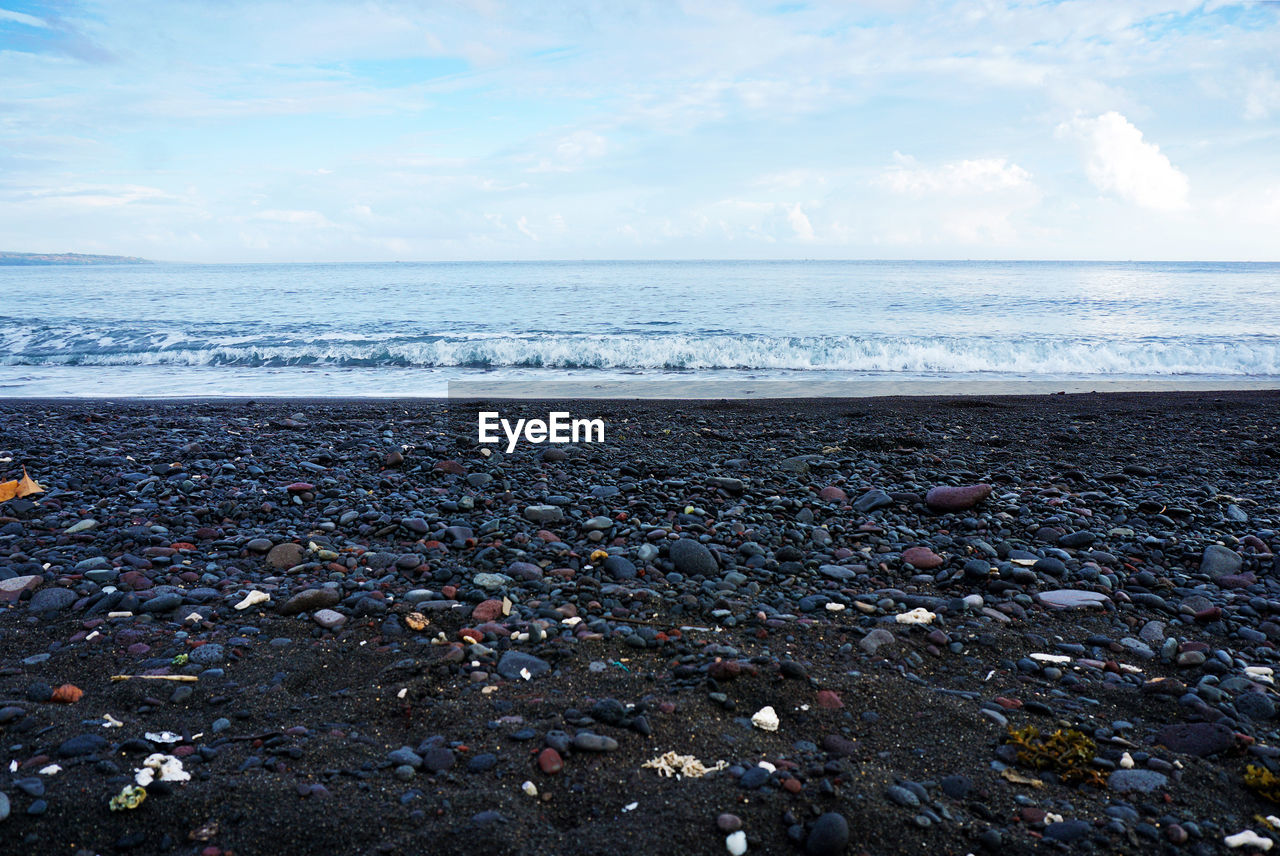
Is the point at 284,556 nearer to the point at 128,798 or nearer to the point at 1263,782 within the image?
the point at 128,798

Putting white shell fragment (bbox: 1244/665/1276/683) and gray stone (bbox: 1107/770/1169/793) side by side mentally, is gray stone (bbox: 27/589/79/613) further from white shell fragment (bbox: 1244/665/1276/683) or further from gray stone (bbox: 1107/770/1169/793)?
white shell fragment (bbox: 1244/665/1276/683)

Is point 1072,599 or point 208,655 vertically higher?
point 1072,599

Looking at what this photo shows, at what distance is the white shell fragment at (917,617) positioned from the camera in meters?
3.54

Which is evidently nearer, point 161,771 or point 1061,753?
point 161,771

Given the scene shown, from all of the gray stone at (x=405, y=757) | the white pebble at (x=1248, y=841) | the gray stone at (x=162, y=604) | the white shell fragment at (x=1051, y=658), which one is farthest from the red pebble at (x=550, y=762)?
the gray stone at (x=162, y=604)

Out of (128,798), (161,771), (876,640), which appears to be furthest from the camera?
(876,640)

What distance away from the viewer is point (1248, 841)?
2117mm

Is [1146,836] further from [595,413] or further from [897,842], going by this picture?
[595,413]

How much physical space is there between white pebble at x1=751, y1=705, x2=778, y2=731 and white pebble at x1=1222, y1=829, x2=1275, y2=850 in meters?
1.31

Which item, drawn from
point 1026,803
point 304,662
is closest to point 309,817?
point 304,662

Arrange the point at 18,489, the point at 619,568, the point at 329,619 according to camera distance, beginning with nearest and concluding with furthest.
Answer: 1. the point at 329,619
2. the point at 619,568
3. the point at 18,489

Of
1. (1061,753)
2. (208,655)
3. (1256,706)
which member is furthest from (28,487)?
(1256,706)

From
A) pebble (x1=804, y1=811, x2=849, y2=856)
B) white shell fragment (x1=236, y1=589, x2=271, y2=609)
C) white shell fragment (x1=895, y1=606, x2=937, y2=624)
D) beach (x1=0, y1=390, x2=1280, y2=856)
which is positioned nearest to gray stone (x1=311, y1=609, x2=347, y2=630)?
beach (x1=0, y1=390, x2=1280, y2=856)

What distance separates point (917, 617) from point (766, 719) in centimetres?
→ 121
